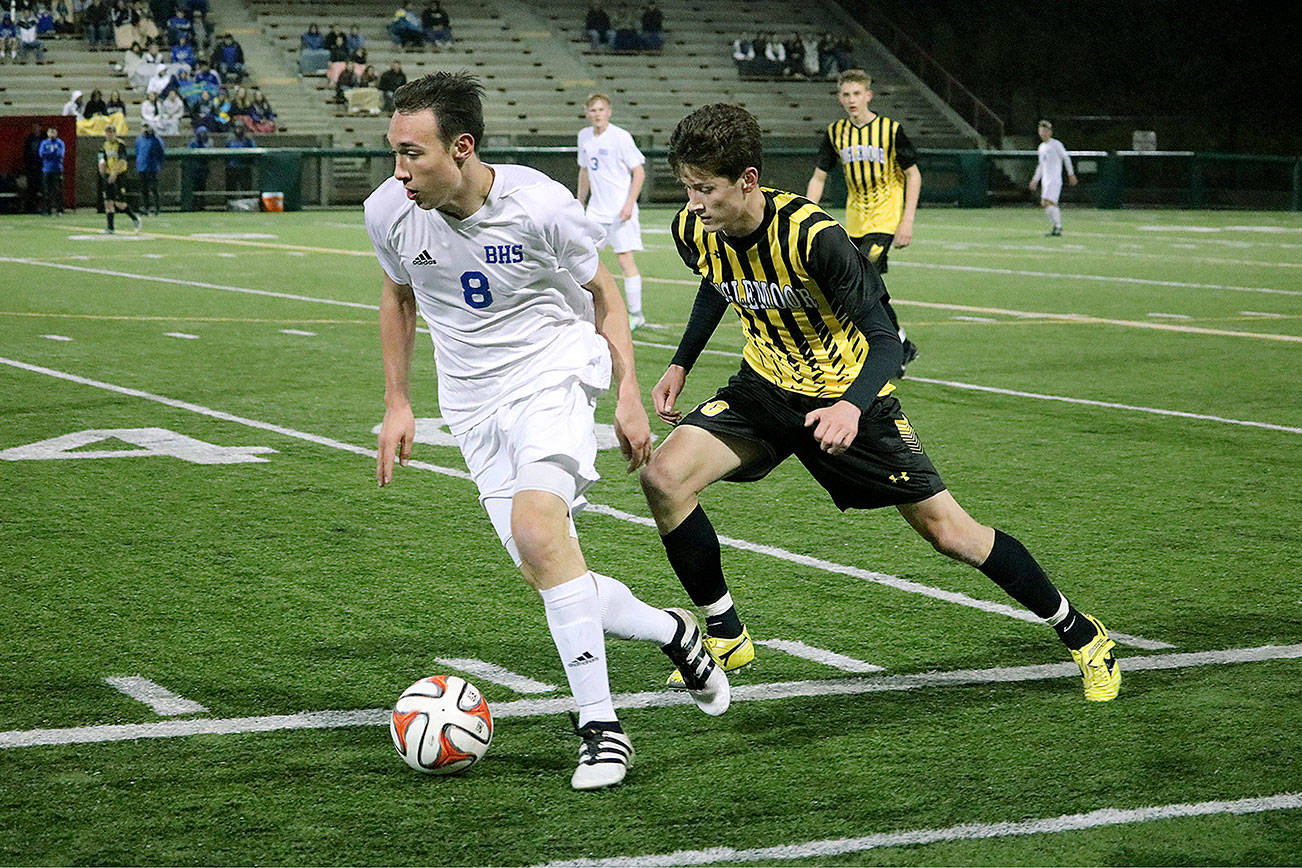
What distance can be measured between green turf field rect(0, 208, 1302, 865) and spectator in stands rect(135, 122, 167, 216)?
20208 mm

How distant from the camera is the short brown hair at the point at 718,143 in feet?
→ 16.1

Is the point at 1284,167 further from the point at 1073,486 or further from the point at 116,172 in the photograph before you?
the point at 1073,486

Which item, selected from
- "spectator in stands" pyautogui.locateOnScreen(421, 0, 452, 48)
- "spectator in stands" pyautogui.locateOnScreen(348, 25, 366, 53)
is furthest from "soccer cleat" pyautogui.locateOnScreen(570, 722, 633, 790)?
"spectator in stands" pyautogui.locateOnScreen(421, 0, 452, 48)

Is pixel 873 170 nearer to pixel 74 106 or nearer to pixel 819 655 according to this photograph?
pixel 819 655

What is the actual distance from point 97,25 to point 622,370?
123ft

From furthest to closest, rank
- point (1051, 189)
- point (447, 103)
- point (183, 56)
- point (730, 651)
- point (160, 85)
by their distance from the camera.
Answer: point (183, 56)
point (160, 85)
point (1051, 189)
point (730, 651)
point (447, 103)

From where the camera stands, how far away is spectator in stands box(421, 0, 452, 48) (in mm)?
42781

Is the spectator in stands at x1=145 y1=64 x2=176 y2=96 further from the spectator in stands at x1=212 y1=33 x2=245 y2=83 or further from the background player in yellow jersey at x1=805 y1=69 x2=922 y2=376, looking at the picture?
the background player in yellow jersey at x1=805 y1=69 x2=922 y2=376

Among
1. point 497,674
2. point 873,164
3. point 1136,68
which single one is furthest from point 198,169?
point 497,674

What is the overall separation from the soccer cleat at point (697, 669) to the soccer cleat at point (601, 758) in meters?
0.46

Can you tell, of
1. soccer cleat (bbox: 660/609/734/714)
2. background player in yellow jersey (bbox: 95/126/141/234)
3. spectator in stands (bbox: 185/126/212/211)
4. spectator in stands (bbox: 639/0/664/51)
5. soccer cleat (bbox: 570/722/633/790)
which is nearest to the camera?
soccer cleat (bbox: 570/722/633/790)

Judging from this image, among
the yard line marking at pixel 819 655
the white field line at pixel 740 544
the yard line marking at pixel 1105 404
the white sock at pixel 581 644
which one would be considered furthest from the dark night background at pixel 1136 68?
the white sock at pixel 581 644

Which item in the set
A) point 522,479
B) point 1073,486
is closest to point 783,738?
point 522,479

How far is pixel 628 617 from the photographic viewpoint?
4773mm
